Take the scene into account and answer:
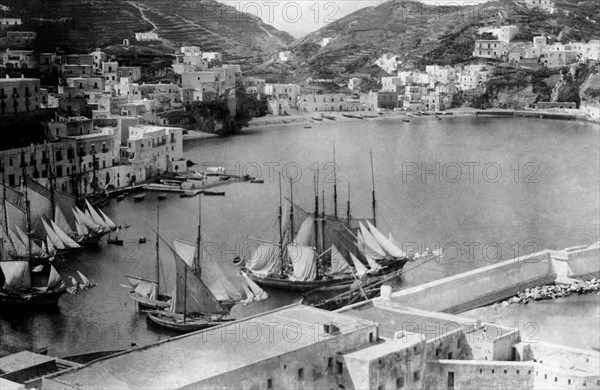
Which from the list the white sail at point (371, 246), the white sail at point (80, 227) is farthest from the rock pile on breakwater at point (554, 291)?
the white sail at point (80, 227)

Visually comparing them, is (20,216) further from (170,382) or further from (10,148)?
(170,382)

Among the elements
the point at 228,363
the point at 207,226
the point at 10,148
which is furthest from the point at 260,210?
the point at 228,363

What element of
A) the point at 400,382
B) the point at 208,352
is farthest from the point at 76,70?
the point at 400,382

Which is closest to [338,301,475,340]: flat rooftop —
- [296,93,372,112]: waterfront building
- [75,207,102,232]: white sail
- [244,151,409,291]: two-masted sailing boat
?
[244,151,409,291]: two-masted sailing boat

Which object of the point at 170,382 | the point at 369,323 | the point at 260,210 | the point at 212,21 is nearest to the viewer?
the point at 170,382

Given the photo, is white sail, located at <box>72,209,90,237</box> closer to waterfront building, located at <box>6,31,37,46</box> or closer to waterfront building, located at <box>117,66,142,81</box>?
waterfront building, located at <box>6,31,37,46</box>

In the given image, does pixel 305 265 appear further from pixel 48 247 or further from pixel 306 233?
pixel 48 247
